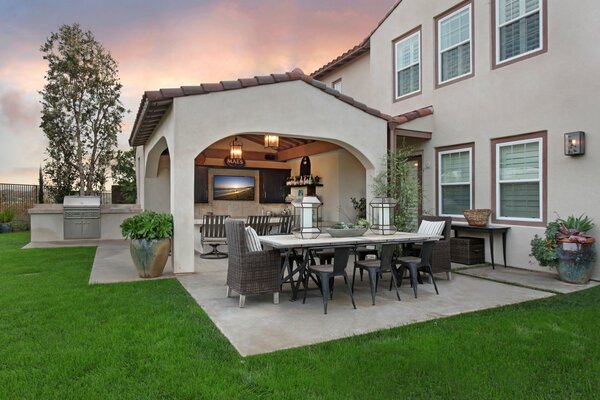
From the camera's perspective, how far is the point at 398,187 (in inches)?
340

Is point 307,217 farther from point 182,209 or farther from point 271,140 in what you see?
point 271,140

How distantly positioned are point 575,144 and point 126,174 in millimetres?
15972

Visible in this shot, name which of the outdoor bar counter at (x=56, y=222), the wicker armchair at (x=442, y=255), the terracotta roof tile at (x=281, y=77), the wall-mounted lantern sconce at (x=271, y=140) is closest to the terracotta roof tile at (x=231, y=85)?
the terracotta roof tile at (x=281, y=77)

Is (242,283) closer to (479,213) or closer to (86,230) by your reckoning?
(479,213)

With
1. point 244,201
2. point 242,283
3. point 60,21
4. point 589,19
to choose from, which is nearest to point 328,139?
point 242,283

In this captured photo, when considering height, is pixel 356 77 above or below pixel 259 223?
above

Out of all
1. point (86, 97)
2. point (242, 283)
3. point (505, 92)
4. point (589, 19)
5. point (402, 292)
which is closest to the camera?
point (242, 283)

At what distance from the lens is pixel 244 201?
13812mm

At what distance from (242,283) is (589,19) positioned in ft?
22.8

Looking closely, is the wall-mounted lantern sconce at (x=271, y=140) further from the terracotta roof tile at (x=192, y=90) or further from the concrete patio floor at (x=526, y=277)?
the concrete patio floor at (x=526, y=277)

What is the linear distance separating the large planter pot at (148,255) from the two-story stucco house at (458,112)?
1.09ft

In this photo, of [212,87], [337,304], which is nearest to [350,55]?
[212,87]

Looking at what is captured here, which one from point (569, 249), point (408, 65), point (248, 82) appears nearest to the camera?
point (569, 249)

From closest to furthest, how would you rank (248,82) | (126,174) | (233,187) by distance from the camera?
(248,82), (233,187), (126,174)
